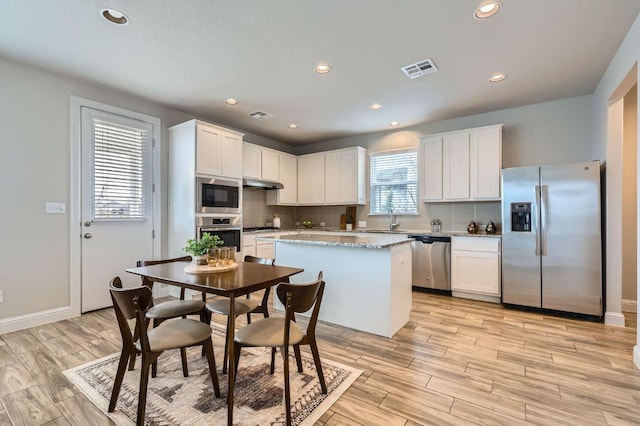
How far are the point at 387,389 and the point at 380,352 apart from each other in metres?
0.53

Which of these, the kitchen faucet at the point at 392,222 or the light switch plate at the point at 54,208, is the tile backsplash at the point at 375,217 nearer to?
the kitchen faucet at the point at 392,222

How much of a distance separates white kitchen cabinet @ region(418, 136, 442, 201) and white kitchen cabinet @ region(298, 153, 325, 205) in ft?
6.27

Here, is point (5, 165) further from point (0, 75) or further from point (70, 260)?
point (70, 260)

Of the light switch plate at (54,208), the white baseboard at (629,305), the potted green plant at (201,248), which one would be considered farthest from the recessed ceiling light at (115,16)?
the white baseboard at (629,305)

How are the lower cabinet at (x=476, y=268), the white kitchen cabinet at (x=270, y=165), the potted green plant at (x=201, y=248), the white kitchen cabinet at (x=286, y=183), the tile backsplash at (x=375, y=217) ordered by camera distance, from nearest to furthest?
the potted green plant at (x=201, y=248), the lower cabinet at (x=476, y=268), the tile backsplash at (x=375, y=217), the white kitchen cabinet at (x=270, y=165), the white kitchen cabinet at (x=286, y=183)

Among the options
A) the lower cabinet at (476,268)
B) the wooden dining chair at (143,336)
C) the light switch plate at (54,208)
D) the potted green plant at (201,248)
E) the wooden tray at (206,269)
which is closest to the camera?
the wooden dining chair at (143,336)

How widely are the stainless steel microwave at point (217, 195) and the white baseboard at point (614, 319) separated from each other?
471cm

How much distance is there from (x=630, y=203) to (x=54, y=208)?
6.73 meters

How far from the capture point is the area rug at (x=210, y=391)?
169 cm

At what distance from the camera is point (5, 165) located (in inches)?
116

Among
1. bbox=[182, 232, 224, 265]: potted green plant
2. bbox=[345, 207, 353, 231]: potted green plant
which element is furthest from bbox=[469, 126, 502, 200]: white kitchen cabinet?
bbox=[182, 232, 224, 265]: potted green plant

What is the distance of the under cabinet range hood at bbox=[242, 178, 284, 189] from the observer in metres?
4.93

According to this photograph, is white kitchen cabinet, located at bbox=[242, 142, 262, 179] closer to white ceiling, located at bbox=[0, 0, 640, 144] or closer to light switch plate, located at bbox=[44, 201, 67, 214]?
white ceiling, located at bbox=[0, 0, 640, 144]

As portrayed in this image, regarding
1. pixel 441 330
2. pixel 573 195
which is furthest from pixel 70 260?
pixel 573 195
